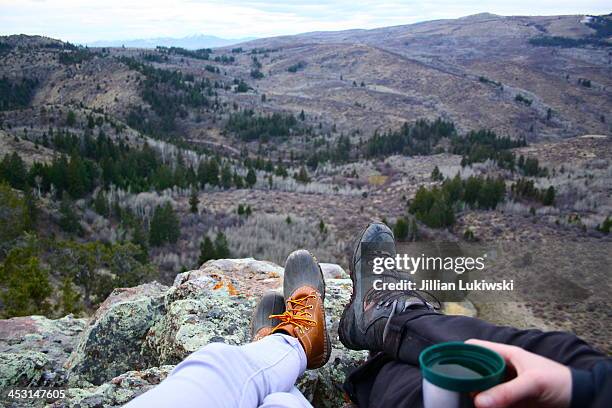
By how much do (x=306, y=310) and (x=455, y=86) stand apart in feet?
183

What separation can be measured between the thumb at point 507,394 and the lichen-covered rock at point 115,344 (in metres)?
2.78

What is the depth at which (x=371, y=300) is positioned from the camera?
107 inches

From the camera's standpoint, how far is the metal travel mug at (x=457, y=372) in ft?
3.56

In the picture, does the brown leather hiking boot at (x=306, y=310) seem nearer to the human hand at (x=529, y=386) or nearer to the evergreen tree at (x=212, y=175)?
the human hand at (x=529, y=386)

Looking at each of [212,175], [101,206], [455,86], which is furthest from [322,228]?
[455,86]

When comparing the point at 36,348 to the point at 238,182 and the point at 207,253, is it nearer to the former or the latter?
the point at 207,253

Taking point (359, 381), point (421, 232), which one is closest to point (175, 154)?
point (421, 232)

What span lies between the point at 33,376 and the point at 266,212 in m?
11.5

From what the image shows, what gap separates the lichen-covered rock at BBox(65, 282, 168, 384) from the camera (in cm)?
319

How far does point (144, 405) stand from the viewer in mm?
1458

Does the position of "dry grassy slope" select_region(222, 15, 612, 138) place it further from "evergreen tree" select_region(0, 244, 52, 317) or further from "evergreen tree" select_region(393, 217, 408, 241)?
"evergreen tree" select_region(0, 244, 52, 317)

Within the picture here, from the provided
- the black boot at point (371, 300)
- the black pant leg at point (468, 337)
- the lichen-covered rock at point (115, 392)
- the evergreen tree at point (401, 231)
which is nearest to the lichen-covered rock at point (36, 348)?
the lichen-covered rock at point (115, 392)

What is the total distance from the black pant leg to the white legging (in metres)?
0.51

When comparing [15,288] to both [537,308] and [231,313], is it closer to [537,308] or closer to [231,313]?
[231,313]
